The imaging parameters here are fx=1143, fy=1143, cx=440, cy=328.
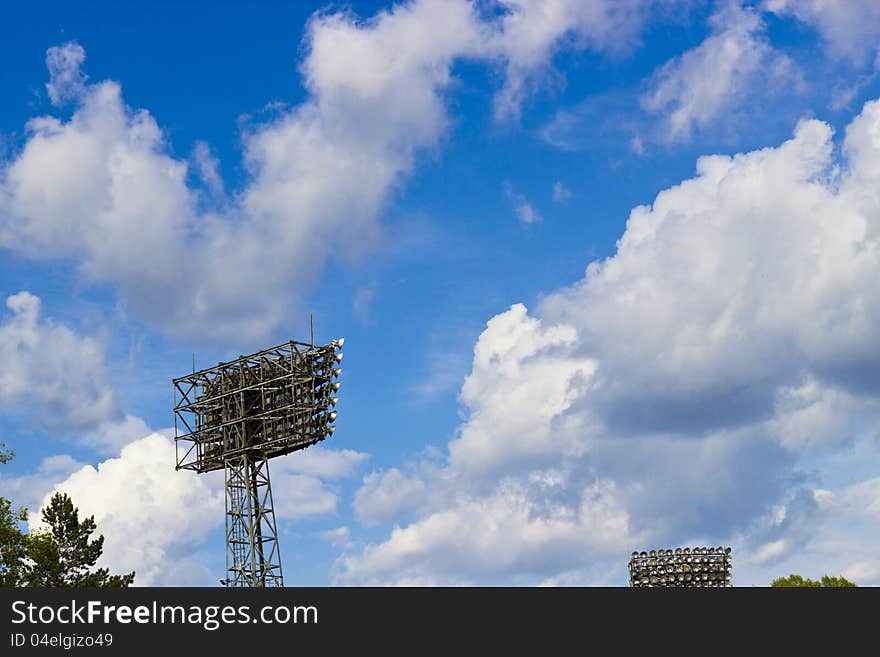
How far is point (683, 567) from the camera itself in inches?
3615

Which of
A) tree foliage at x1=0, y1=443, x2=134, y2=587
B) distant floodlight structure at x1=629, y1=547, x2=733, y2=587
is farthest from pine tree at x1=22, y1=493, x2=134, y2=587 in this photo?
distant floodlight structure at x1=629, y1=547, x2=733, y2=587

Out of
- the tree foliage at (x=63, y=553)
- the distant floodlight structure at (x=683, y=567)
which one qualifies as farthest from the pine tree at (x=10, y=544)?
the distant floodlight structure at (x=683, y=567)

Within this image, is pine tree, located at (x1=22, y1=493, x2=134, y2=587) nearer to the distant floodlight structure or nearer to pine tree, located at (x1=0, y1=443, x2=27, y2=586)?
pine tree, located at (x1=0, y1=443, x2=27, y2=586)

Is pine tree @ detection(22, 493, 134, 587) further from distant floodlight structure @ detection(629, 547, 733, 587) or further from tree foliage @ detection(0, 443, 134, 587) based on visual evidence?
distant floodlight structure @ detection(629, 547, 733, 587)

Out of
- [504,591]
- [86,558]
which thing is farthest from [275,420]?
[504,591]

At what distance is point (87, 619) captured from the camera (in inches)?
1230

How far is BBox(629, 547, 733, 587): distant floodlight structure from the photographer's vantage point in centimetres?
9144

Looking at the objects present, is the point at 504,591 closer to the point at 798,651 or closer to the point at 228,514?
the point at 798,651

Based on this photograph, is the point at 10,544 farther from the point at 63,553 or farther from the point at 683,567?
the point at 683,567

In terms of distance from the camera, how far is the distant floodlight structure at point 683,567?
3600 inches

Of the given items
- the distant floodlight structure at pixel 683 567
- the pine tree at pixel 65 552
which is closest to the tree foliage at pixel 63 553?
the pine tree at pixel 65 552

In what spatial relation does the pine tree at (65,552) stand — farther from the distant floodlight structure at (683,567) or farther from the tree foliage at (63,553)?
the distant floodlight structure at (683,567)

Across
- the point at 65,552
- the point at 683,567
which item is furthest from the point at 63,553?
the point at 683,567

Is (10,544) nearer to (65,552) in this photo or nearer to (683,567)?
(65,552)
